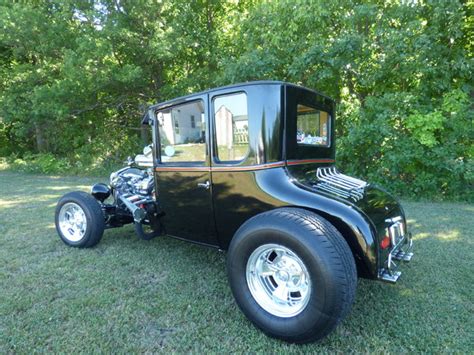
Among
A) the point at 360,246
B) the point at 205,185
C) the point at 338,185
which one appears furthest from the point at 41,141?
the point at 360,246

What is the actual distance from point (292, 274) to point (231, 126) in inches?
53.4

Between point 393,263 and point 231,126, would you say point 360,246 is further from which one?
point 231,126

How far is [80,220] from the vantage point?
3965mm

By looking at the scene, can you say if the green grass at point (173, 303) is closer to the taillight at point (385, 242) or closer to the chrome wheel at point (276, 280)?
the chrome wheel at point (276, 280)

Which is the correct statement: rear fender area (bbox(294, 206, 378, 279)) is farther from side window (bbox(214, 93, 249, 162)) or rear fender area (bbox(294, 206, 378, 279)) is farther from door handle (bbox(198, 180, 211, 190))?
door handle (bbox(198, 180, 211, 190))

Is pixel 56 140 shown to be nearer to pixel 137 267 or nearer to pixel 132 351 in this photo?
pixel 137 267

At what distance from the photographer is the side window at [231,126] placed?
2623mm

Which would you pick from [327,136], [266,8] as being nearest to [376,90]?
[266,8]

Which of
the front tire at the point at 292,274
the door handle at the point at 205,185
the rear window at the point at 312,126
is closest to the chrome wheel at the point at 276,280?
the front tire at the point at 292,274

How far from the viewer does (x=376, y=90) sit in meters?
7.49

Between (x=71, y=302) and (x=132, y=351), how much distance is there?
932 mm

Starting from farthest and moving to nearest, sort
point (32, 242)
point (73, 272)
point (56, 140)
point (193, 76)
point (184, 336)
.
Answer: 1. point (56, 140)
2. point (193, 76)
3. point (32, 242)
4. point (73, 272)
5. point (184, 336)

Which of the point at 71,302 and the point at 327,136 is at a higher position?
the point at 327,136

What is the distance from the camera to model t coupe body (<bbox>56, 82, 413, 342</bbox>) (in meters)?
2.00
